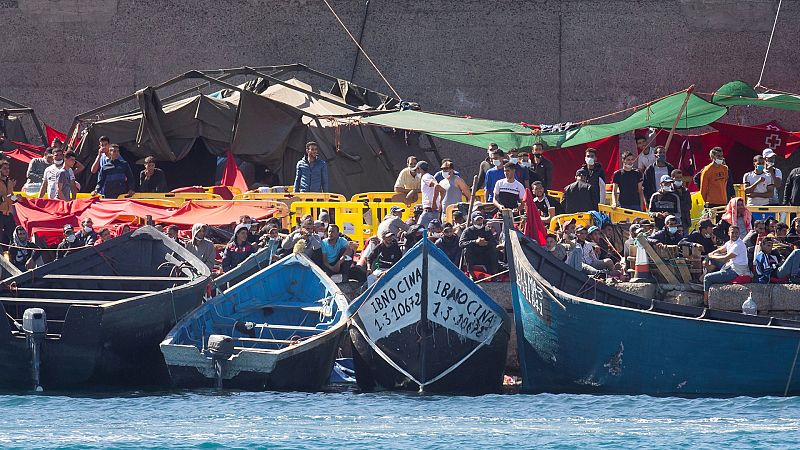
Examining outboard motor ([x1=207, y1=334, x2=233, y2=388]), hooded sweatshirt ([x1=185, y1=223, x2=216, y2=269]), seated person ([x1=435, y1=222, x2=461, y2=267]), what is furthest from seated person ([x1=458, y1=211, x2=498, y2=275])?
hooded sweatshirt ([x1=185, y1=223, x2=216, y2=269])

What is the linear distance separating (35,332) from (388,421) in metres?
4.77

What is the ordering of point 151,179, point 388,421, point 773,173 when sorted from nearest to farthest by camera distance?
point 388,421
point 773,173
point 151,179

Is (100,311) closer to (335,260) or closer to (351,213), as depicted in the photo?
(335,260)

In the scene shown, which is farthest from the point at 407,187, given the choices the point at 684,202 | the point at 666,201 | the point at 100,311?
the point at 100,311

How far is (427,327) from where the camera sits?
23.3m

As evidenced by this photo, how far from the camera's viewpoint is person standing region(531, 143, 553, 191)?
1109 inches

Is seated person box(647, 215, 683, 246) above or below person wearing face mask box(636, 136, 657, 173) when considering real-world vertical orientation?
below

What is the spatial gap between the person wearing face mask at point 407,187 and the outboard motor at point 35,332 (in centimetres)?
712

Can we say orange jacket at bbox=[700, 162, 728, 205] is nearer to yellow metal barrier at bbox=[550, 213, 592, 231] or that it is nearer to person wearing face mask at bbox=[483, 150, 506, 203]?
yellow metal barrier at bbox=[550, 213, 592, 231]

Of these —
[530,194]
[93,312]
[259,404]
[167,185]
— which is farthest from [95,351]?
[167,185]

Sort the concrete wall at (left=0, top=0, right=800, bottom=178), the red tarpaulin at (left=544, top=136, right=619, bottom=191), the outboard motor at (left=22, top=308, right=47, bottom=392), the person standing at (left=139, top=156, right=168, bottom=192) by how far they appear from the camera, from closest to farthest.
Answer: the outboard motor at (left=22, top=308, right=47, bottom=392)
the person standing at (left=139, top=156, right=168, bottom=192)
the red tarpaulin at (left=544, top=136, right=619, bottom=191)
the concrete wall at (left=0, top=0, right=800, bottom=178)

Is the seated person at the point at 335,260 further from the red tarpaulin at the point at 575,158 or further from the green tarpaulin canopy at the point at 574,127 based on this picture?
the red tarpaulin at the point at 575,158

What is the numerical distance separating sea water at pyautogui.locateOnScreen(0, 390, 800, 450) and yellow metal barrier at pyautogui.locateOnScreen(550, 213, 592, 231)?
338 centimetres

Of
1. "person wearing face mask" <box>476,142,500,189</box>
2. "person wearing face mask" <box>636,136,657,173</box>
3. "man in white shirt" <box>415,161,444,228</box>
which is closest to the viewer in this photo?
"man in white shirt" <box>415,161,444,228</box>
